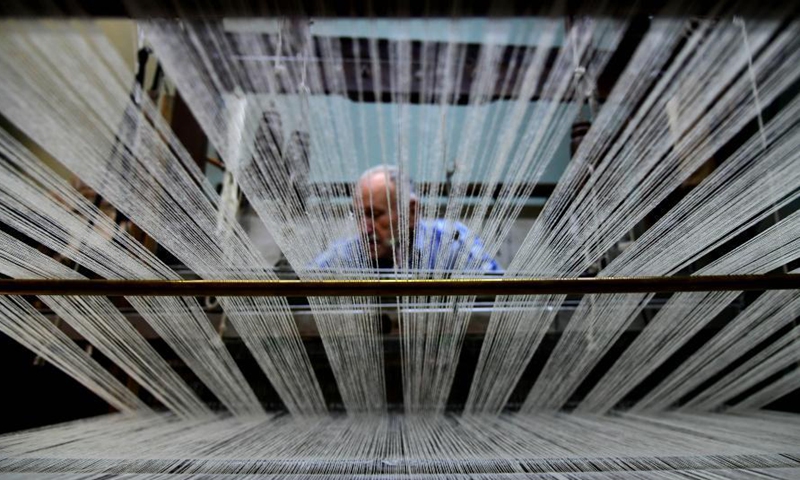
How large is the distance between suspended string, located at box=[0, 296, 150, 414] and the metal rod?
0.74 ft

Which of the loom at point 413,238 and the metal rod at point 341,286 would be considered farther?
the metal rod at point 341,286

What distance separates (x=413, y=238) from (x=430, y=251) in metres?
0.05

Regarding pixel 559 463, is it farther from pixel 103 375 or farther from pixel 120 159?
pixel 103 375

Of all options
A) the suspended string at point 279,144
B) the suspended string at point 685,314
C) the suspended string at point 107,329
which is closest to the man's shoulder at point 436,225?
the suspended string at point 279,144

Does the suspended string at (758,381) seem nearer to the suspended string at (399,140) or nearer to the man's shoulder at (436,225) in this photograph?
the suspended string at (399,140)

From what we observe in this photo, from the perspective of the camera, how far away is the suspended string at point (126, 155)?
0.62 meters

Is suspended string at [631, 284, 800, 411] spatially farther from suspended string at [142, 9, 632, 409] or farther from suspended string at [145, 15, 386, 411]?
suspended string at [145, 15, 386, 411]

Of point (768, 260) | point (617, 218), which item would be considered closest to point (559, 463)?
point (617, 218)

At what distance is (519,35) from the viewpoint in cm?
59

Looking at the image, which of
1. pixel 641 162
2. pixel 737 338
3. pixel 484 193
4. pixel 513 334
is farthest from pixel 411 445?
pixel 737 338

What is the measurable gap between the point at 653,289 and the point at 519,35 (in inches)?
20.4

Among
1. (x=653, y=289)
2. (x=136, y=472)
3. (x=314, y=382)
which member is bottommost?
(x=136, y=472)

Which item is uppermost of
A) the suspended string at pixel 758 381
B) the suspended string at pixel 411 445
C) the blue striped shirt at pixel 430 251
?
the blue striped shirt at pixel 430 251

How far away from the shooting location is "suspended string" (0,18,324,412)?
0.62 metres
